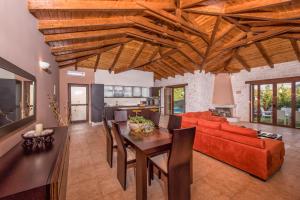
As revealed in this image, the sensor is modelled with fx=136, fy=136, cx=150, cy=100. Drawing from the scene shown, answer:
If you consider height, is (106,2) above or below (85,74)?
above

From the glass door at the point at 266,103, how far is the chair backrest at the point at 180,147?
7348mm

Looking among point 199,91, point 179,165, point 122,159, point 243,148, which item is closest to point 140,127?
point 122,159

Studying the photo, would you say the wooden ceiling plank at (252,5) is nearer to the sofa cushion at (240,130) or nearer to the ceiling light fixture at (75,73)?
the sofa cushion at (240,130)

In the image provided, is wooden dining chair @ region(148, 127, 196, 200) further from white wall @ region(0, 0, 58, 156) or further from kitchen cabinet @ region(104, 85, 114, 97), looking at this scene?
kitchen cabinet @ region(104, 85, 114, 97)

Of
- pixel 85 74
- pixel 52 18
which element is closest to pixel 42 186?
pixel 52 18

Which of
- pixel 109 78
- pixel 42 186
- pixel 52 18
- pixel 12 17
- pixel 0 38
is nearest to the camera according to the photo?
pixel 42 186

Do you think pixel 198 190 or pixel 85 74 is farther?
pixel 85 74

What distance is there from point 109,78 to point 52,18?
526 cm

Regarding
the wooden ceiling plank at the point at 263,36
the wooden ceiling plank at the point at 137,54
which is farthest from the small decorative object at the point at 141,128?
the wooden ceiling plank at the point at 263,36

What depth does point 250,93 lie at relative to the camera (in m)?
7.37

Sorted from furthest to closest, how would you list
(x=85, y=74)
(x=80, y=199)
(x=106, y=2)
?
(x=85, y=74) → (x=106, y=2) → (x=80, y=199)

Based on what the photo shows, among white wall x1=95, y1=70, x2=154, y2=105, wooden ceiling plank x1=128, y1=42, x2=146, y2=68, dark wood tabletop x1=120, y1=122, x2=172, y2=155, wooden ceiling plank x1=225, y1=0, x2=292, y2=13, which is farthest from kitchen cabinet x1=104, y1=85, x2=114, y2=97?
wooden ceiling plank x1=225, y1=0, x2=292, y2=13

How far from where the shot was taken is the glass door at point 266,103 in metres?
6.74

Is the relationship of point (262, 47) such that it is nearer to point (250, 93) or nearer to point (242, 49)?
point (242, 49)
